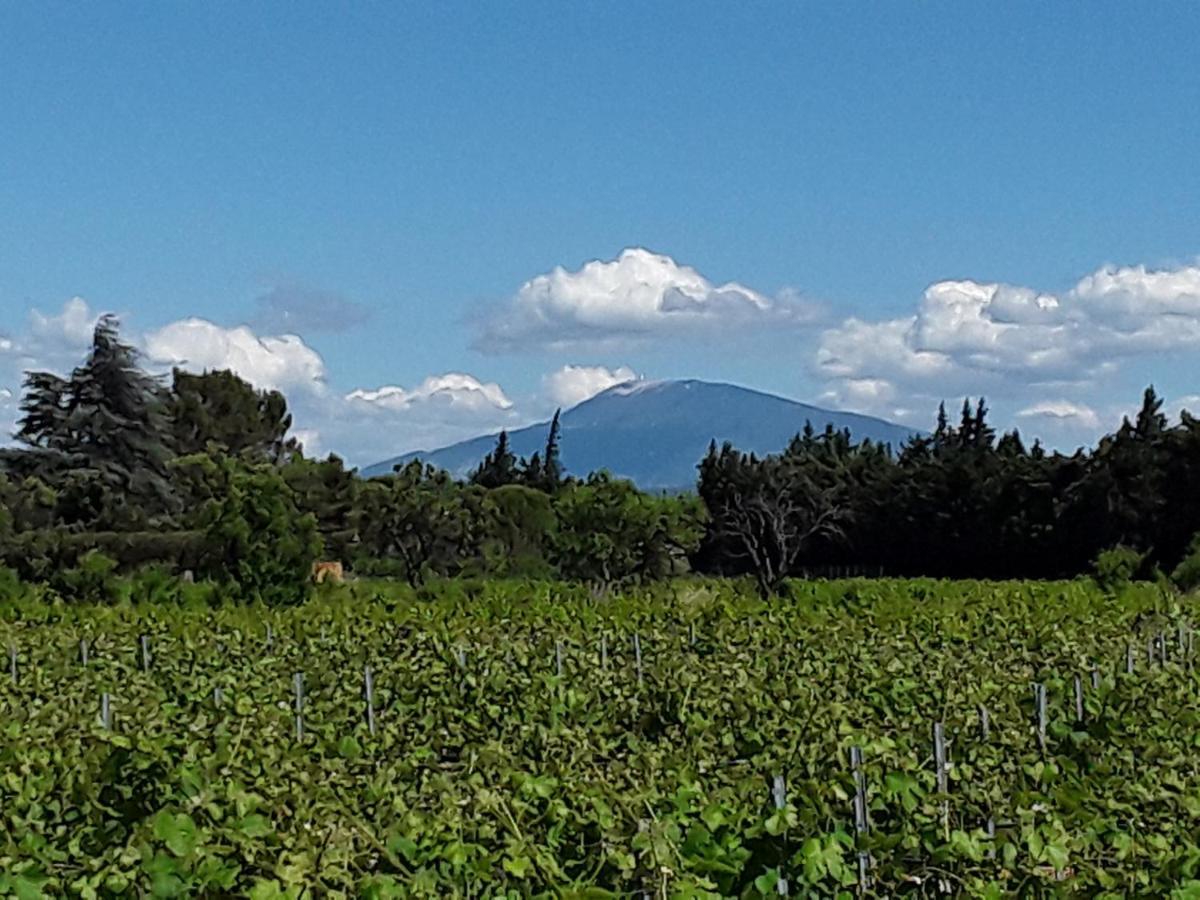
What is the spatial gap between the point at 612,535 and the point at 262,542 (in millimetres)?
13038

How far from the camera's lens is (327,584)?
22969mm

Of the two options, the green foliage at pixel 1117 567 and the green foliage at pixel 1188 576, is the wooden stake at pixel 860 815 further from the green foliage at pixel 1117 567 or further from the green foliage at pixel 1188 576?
the green foliage at pixel 1188 576

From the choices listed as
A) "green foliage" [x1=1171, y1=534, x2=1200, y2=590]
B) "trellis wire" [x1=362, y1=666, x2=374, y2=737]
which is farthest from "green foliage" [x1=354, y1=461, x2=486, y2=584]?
"trellis wire" [x1=362, y1=666, x2=374, y2=737]

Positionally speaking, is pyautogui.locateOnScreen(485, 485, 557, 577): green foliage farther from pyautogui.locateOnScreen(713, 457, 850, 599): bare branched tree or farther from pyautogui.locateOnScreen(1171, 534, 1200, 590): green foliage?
pyautogui.locateOnScreen(1171, 534, 1200, 590): green foliage

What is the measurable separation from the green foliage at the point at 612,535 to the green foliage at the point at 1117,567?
9508 mm

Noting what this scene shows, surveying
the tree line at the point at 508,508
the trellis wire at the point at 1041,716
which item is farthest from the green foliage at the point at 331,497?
the trellis wire at the point at 1041,716

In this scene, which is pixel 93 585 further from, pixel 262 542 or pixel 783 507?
pixel 783 507

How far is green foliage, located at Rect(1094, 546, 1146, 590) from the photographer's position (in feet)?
83.3

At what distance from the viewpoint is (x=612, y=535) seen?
34125 mm

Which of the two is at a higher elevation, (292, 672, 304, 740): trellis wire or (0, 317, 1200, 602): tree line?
(0, 317, 1200, 602): tree line

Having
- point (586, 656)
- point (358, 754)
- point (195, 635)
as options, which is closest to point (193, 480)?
point (195, 635)

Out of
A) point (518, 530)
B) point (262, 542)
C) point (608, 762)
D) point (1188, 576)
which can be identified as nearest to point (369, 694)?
point (608, 762)

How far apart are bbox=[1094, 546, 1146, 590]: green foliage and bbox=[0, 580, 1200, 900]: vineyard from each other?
521 inches

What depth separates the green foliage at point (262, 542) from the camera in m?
21.6
